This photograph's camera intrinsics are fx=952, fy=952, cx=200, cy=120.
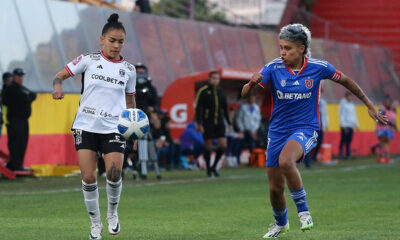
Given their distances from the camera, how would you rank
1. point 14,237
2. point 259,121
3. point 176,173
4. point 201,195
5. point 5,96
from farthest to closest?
point 259,121
point 176,173
point 5,96
point 201,195
point 14,237

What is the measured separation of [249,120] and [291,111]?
1702cm

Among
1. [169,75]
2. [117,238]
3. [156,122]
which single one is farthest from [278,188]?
[169,75]

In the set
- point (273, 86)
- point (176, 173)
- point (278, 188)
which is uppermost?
point (273, 86)

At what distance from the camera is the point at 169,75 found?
27.7 metres

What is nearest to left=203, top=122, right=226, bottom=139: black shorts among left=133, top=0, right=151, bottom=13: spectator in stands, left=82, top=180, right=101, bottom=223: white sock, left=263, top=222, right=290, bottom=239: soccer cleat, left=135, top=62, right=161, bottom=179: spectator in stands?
left=135, top=62, right=161, bottom=179: spectator in stands

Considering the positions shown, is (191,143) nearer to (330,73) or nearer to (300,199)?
(330,73)

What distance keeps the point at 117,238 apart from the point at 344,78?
2604 millimetres

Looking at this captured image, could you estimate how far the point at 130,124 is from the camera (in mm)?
8648

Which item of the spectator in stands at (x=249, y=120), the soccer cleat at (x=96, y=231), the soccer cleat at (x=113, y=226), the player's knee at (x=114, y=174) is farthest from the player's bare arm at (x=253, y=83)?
the spectator in stands at (x=249, y=120)

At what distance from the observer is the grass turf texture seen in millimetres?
9291

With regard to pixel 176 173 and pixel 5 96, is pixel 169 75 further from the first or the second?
pixel 5 96

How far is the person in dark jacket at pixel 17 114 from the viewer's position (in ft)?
59.1

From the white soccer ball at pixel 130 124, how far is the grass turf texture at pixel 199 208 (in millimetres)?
974

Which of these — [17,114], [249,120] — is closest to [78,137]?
[17,114]
